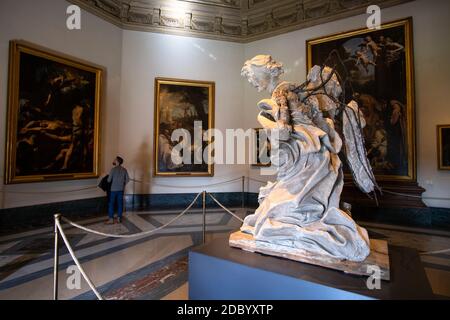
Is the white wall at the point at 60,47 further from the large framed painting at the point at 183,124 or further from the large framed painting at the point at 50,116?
the large framed painting at the point at 183,124

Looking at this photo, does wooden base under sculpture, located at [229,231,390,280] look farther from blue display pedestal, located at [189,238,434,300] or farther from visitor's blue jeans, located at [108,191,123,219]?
visitor's blue jeans, located at [108,191,123,219]

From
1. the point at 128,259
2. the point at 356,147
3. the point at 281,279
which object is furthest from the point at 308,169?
the point at 128,259

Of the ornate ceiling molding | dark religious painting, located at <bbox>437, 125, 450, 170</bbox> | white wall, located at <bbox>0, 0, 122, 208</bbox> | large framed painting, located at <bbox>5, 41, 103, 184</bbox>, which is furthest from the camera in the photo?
the ornate ceiling molding

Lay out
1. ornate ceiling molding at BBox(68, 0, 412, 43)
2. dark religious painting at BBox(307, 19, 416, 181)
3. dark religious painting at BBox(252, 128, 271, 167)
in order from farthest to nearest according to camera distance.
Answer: dark religious painting at BBox(252, 128, 271, 167), ornate ceiling molding at BBox(68, 0, 412, 43), dark religious painting at BBox(307, 19, 416, 181)

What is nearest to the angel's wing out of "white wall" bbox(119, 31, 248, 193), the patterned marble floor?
the patterned marble floor

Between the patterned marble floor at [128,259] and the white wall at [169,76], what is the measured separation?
2.35 m

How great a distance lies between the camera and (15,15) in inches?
218

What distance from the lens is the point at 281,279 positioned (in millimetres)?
2029

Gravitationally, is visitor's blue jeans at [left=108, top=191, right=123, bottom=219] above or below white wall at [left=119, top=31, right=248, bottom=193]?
below

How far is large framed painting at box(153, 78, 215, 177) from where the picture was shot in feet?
26.9

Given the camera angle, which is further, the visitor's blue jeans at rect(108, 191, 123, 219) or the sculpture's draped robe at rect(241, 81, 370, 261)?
the visitor's blue jeans at rect(108, 191, 123, 219)

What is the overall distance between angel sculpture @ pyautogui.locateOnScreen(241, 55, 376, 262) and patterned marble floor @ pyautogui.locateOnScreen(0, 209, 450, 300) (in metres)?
1.02
